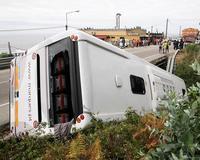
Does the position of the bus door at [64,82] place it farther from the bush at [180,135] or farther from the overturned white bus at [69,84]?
the bush at [180,135]

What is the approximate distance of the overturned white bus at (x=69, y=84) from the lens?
6465 mm

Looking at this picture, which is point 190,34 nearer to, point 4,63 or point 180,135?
point 4,63

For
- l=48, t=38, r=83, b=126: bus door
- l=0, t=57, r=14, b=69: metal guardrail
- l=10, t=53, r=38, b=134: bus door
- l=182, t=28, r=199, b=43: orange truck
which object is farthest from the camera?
l=182, t=28, r=199, b=43: orange truck

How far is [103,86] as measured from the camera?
6750 millimetres

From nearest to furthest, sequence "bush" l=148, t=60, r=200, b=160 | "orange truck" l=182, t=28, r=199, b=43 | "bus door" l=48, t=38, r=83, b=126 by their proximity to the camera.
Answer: "bush" l=148, t=60, r=200, b=160
"bus door" l=48, t=38, r=83, b=126
"orange truck" l=182, t=28, r=199, b=43

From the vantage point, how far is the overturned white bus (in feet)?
21.2

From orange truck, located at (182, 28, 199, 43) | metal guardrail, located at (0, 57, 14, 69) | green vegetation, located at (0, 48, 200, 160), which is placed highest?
orange truck, located at (182, 28, 199, 43)

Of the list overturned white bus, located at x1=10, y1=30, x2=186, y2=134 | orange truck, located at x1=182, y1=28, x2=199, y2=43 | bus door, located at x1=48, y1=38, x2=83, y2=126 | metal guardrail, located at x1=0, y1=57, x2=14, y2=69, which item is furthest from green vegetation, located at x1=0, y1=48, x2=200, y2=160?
orange truck, located at x1=182, y1=28, x2=199, y2=43

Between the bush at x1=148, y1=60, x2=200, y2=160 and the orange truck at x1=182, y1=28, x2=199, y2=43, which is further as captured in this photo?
the orange truck at x1=182, y1=28, x2=199, y2=43

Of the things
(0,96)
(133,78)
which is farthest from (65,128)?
(0,96)

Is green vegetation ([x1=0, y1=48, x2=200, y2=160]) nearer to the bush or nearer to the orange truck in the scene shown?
the bush

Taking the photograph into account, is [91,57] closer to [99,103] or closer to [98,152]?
[99,103]

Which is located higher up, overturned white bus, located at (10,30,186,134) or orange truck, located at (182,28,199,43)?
orange truck, located at (182,28,199,43)

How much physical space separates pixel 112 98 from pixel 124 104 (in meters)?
0.46
